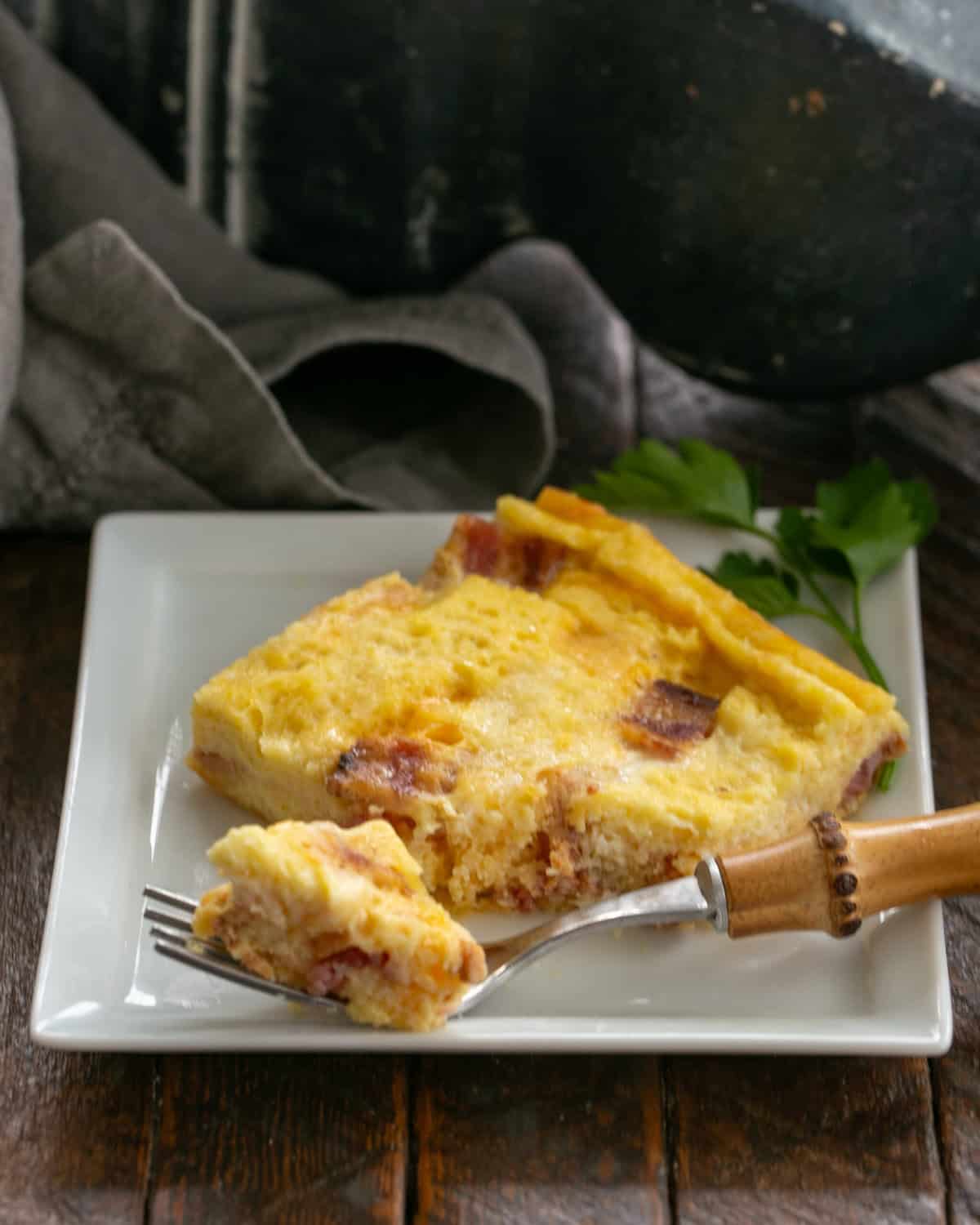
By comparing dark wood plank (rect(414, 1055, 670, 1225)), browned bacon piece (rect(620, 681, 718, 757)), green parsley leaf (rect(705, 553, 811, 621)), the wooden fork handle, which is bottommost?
dark wood plank (rect(414, 1055, 670, 1225))

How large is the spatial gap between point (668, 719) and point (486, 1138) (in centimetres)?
65

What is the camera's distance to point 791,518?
2775mm

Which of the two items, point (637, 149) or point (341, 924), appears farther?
point (637, 149)

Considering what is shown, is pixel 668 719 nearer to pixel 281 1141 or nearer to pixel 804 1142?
pixel 804 1142

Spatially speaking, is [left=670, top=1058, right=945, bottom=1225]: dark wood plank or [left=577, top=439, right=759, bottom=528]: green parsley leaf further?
[left=577, top=439, right=759, bottom=528]: green parsley leaf

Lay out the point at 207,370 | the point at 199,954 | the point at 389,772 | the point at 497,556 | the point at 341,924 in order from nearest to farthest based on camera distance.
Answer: the point at 341,924 → the point at 199,954 → the point at 389,772 → the point at 497,556 → the point at 207,370

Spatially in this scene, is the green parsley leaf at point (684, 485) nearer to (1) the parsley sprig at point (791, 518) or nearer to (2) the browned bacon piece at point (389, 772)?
(1) the parsley sprig at point (791, 518)

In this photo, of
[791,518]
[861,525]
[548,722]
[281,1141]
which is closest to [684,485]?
[791,518]

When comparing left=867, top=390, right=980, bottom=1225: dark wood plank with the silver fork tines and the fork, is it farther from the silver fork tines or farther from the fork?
the silver fork tines

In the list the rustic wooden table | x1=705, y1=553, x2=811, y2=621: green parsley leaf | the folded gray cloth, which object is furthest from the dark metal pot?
the rustic wooden table

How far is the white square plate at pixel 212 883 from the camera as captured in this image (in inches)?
79.4

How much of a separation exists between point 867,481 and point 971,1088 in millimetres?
1077

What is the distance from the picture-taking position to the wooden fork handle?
2.09 metres

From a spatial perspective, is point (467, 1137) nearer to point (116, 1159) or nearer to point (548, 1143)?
point (548, 1143)
